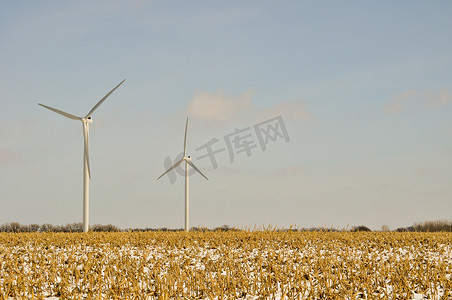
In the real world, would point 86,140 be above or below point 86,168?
above

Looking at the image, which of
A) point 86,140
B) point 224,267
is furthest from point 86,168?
point 224,267

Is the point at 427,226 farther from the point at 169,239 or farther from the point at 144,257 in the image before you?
the point at 144,257

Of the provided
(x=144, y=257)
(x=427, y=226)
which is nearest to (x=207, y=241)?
(x=144, y=257)

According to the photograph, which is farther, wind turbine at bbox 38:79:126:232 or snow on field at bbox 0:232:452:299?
wind turbine at bbox 38:79:126:232

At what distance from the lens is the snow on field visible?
611 inches

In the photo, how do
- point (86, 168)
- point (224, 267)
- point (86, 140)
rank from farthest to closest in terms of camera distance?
point (86, 140), point (86, 168), point (224, 267)

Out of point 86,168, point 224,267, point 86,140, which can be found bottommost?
point 224,267

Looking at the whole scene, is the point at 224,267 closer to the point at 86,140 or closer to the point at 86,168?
the point at 86,168

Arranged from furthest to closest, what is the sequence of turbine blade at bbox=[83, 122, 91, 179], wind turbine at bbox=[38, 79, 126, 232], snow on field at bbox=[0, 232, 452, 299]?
1. turbine blade at bbox=[83, 122, 91, 179]
2. wind turbine at bbox=[38, 79, 126, 232]
3. snow on field at bbox=[0, 232, 452, 299]

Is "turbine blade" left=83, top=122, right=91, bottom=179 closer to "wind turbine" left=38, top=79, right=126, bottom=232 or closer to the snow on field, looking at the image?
"wind turbine" left=38, top=79, right=126, bottom=232

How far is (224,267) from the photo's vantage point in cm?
1852

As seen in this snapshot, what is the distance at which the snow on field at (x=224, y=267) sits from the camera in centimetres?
1553

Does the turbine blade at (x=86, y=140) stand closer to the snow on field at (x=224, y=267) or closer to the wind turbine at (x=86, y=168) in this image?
the wind turbine at (x=86, y=168)

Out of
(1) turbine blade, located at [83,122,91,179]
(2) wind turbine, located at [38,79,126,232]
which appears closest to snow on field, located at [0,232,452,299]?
(2) wind turbine, located at [38,79,126,232]
